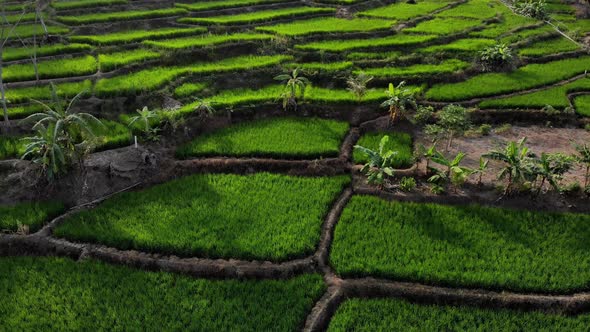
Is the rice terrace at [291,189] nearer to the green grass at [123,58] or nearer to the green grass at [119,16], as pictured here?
the green grass at [123,58]

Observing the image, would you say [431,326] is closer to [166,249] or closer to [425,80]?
[166,249]

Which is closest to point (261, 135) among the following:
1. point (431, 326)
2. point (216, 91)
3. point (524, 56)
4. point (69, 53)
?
point (216, 91)

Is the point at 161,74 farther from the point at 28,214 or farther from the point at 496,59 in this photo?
the point at 496,59

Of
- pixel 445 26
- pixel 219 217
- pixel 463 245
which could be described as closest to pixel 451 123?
pixel 463 245

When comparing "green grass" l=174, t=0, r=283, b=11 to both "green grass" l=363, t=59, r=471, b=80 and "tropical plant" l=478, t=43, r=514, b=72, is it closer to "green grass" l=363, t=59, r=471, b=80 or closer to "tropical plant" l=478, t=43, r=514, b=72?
"green grass" l=363, t=59, r=471, b=80

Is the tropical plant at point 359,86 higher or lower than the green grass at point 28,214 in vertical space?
higher

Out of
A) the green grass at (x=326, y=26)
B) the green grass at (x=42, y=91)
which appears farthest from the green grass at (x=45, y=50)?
the green grass at (x=326, y=26)

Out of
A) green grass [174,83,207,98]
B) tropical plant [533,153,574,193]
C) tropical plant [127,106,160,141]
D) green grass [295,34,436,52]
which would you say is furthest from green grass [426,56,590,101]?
tropical plant [127,106,160,141]
